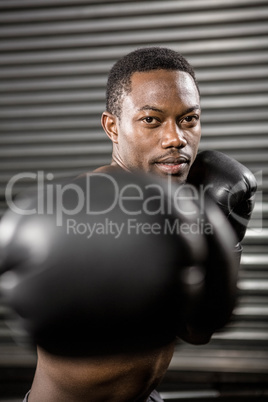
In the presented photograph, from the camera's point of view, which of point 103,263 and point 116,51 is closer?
point 103,263

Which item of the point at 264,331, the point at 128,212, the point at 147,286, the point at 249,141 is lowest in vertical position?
the point at 264,331

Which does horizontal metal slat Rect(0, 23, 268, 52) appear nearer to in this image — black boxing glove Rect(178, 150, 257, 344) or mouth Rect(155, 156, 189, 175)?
black boxing glove Rect(178, 150, 257, 344)

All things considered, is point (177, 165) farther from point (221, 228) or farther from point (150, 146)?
point (221, 228)

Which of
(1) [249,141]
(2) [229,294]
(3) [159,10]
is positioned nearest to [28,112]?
(3) [159,10]

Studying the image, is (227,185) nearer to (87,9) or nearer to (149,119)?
(149,119)

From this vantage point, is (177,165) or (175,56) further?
(175,56)

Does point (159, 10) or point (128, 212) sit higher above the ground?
point (159, 10)

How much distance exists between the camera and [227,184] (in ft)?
5.19

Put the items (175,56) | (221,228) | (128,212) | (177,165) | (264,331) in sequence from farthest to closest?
(264,331) < (175,56) < (177,165) < (221,228) < (128,212)

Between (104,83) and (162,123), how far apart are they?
7.72 feet

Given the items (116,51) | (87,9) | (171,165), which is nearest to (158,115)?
(171,165)

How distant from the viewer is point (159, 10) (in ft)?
11.7

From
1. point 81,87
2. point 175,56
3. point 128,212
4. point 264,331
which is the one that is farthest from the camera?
point 81,87

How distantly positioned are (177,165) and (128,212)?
50 cm
